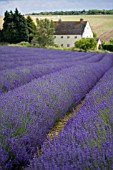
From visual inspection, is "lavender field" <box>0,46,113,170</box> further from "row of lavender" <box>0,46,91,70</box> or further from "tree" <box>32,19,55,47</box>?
"tree" <box>32,19,55,47</box>

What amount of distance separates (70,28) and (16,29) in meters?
17.2

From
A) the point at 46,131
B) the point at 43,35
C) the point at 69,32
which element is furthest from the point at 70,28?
the point at 46,131

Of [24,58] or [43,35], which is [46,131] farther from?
[43,35]

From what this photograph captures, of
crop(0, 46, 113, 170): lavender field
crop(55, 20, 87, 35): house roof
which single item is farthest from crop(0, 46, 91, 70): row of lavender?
crop(55, 20, 87, 35): house roof

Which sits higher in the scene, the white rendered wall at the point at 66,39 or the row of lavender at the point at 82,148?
the row of lavender at the point at 82,148

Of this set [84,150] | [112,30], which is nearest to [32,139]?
[84,150]

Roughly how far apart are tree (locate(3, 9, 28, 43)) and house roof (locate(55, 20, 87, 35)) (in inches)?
599

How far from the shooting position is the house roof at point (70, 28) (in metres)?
51.2

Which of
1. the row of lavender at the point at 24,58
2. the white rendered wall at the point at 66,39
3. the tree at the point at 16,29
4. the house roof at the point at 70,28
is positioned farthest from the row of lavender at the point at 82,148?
the white rendered wall at the point at 66,39

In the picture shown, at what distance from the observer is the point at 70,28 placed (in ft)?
170

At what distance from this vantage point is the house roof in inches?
2016

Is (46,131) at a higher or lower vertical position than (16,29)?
higher

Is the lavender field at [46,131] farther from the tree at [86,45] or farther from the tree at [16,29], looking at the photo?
the tree at [86,45]

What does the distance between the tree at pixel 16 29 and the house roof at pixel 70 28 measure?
15.2 metres
